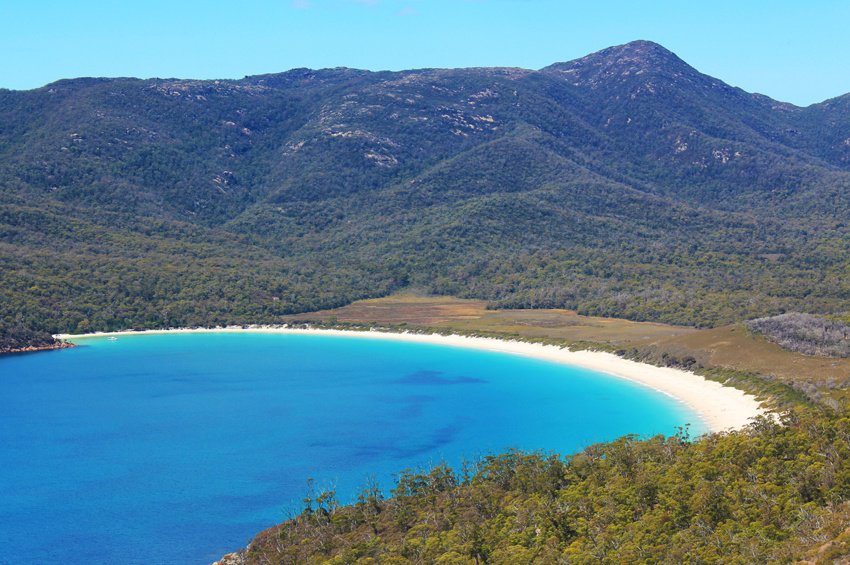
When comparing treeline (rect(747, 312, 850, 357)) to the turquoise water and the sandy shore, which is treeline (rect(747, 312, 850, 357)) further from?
the turquoise water

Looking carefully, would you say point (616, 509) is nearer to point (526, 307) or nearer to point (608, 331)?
point (608, 331)

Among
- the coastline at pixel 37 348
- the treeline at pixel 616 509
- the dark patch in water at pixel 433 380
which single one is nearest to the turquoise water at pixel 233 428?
the dark patch in water at pixel 433 380

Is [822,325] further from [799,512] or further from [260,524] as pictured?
[260,524]

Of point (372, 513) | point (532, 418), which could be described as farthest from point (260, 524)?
point (532, 418)

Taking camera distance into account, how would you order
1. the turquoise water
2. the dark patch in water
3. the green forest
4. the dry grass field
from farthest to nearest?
the dark patch in water < the dry grass field < the turquoise water < the green forest

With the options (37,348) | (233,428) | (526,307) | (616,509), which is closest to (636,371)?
(233,428)

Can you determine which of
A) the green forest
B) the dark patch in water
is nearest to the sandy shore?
the green forest

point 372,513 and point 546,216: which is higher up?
point 546,216

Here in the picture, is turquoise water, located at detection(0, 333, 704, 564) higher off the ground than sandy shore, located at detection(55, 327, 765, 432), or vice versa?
sandy shore, located at detection(55, 327, 765, 432)
